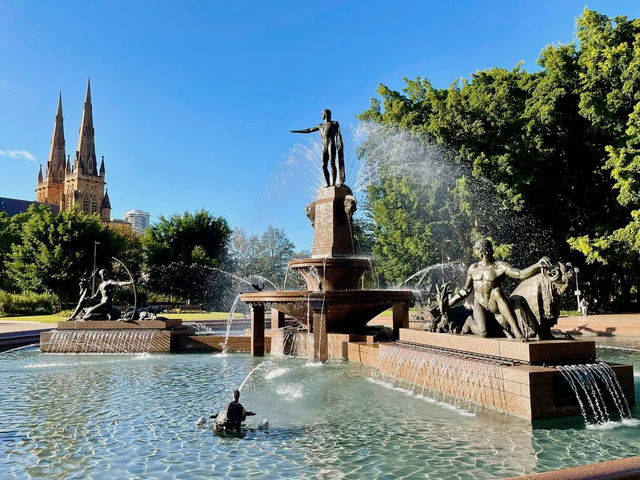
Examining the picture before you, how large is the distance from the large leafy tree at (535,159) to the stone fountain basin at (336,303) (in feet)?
49.5

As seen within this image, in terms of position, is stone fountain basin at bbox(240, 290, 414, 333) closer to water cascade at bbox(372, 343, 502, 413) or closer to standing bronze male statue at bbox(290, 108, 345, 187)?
water cascade at bbox(372, 343, 502, 413)

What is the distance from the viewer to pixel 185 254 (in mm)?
54031

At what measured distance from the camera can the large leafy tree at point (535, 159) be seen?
2362 centimetres

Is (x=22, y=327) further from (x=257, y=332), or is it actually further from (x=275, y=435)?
(x=275, y=435)

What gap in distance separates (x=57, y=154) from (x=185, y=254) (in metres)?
105

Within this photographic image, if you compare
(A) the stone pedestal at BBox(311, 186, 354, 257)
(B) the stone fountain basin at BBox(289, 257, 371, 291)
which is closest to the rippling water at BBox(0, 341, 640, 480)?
(B) the stone fountain basin at BBox(289, 257, 371, 291)

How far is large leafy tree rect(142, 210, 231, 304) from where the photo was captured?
51.3 m

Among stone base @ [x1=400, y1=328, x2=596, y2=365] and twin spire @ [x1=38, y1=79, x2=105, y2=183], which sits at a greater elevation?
twin spire @ [x1=38, y1=79, x2=105, y2=183]

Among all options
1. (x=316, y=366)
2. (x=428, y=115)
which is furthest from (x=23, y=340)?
(x=428, y=115)

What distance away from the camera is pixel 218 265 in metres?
55.2

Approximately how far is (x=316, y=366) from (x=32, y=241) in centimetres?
4083

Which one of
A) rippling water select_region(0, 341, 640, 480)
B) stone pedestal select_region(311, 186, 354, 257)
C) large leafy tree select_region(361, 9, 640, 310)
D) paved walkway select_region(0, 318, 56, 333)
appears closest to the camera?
rippling water select_region(0, 341, 640, 480)

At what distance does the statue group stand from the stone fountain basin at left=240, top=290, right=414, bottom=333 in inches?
127

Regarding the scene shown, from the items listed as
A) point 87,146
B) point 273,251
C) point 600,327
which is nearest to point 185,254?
point 273,251
